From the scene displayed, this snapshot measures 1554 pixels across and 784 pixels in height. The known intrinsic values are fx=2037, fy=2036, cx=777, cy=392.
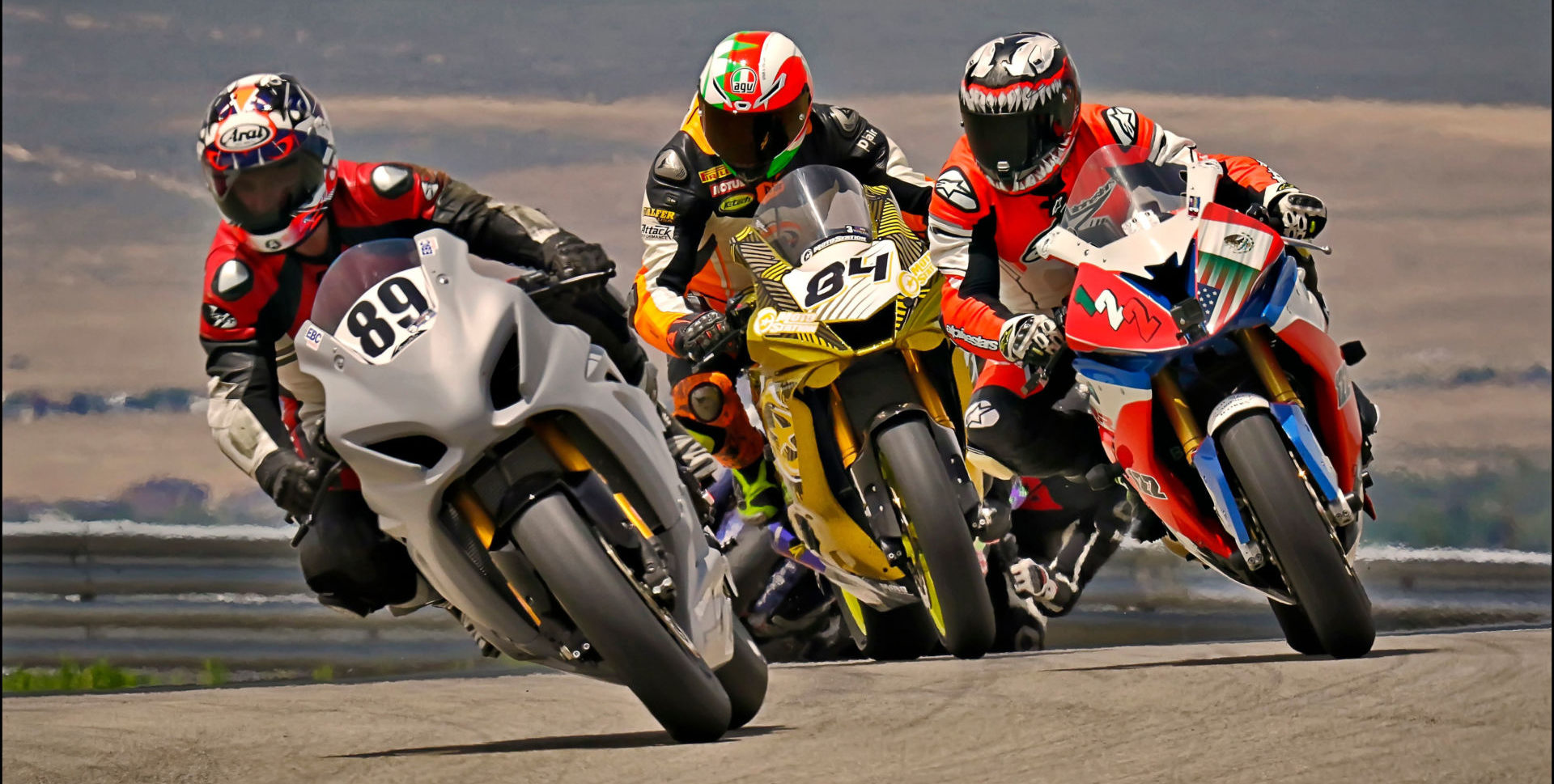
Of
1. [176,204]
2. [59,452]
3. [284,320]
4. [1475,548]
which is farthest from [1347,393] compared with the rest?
[176,204]

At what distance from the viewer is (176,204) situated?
1241 centimetres

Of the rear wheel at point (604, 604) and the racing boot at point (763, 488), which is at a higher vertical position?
the rear wheel at point (604, 604)

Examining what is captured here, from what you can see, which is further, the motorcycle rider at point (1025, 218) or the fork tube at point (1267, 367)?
the motorcycle rider at point (1025, 218)

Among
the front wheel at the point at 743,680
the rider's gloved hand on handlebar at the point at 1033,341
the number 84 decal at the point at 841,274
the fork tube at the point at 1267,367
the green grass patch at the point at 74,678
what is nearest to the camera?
the fork tube at the point at 1267,367

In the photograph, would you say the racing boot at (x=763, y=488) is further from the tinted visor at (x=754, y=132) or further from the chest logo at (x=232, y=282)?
the chest logo at (x=232, y=282)

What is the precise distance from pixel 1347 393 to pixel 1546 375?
4990mm

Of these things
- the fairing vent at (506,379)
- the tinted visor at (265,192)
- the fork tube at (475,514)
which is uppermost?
the tinted visor at (265,192)

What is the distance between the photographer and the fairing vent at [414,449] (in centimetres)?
487

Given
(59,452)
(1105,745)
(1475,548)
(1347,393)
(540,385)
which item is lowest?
(59,452)

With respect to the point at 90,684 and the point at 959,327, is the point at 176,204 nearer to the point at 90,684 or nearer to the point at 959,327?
the point at 90,684

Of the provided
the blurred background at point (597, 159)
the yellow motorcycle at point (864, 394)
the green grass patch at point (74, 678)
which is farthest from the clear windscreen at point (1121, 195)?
the green grass patch at point (74, 678)

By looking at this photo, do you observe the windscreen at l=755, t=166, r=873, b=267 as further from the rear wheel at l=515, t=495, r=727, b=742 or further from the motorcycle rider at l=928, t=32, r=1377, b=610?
the rear wheel at l=515, t=495, r=727, b=742

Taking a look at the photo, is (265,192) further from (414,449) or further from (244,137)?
(414,449)

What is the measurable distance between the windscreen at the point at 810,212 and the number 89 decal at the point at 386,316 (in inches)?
71.0
